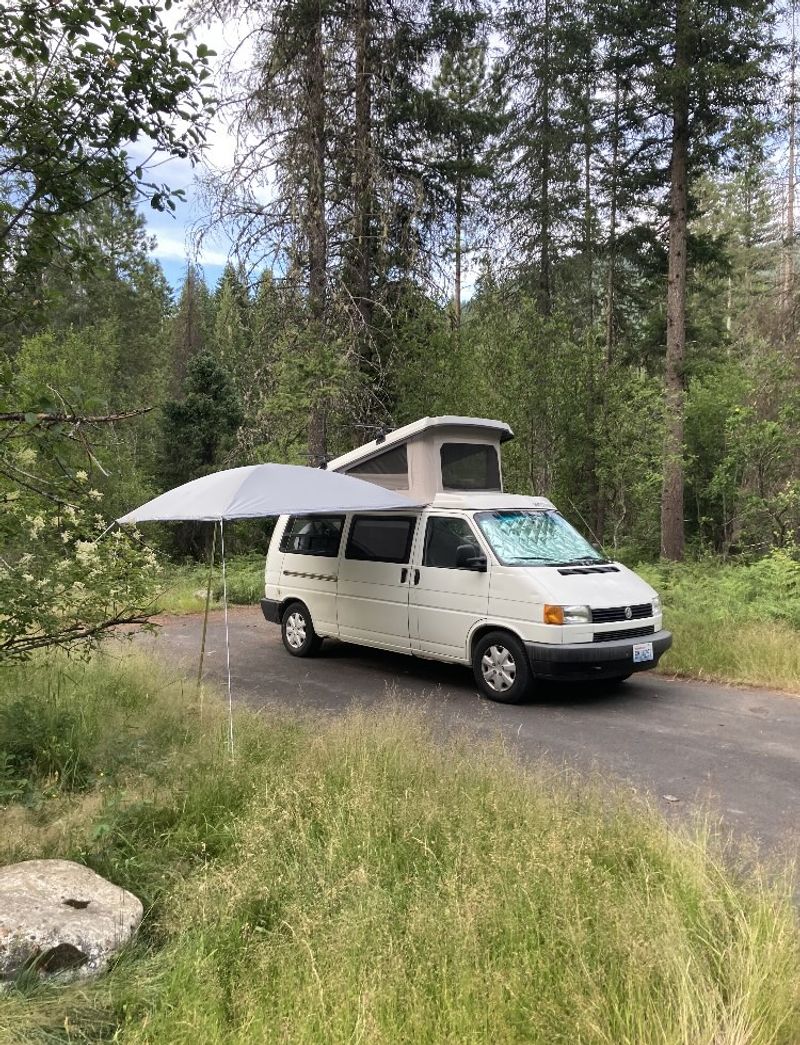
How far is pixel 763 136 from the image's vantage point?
14953mm

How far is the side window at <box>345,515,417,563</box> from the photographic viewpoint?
895 centimetres

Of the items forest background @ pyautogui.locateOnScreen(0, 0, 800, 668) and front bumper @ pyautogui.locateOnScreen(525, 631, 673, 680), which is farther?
forest background @ pyautogui.locateOnScreen(0, 0, 800, 668)

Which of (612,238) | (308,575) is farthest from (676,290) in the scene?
(308,575)

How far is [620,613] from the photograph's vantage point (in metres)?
7.59

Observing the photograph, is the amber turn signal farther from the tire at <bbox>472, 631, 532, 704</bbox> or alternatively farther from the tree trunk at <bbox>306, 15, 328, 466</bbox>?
the tree trunk at <bbox>306, 15, 328, 466</bbox>

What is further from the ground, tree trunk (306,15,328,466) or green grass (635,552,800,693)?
tree trunk (306,15,328,466)

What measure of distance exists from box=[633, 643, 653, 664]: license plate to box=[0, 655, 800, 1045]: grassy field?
2.91m

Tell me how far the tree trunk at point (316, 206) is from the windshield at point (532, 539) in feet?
18.6

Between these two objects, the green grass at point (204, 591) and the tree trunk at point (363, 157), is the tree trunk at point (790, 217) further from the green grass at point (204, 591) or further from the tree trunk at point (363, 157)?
the green grass at point (204, 591)

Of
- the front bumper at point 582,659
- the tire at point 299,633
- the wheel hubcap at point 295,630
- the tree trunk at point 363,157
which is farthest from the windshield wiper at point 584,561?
the tree trunk at point 363,157

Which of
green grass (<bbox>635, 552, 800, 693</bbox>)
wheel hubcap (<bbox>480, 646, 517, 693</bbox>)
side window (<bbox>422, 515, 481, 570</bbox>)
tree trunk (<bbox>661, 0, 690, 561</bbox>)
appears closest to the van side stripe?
side window (<bbox>422, 515, 481, 570</bbox>)

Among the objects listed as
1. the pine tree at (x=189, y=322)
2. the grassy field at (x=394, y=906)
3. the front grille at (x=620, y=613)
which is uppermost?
the pine tree at (x=189, y=322)

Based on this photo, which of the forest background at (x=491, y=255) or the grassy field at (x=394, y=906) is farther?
the forest background at (x=491, y=255)

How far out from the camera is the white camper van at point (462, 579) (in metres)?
7.47
